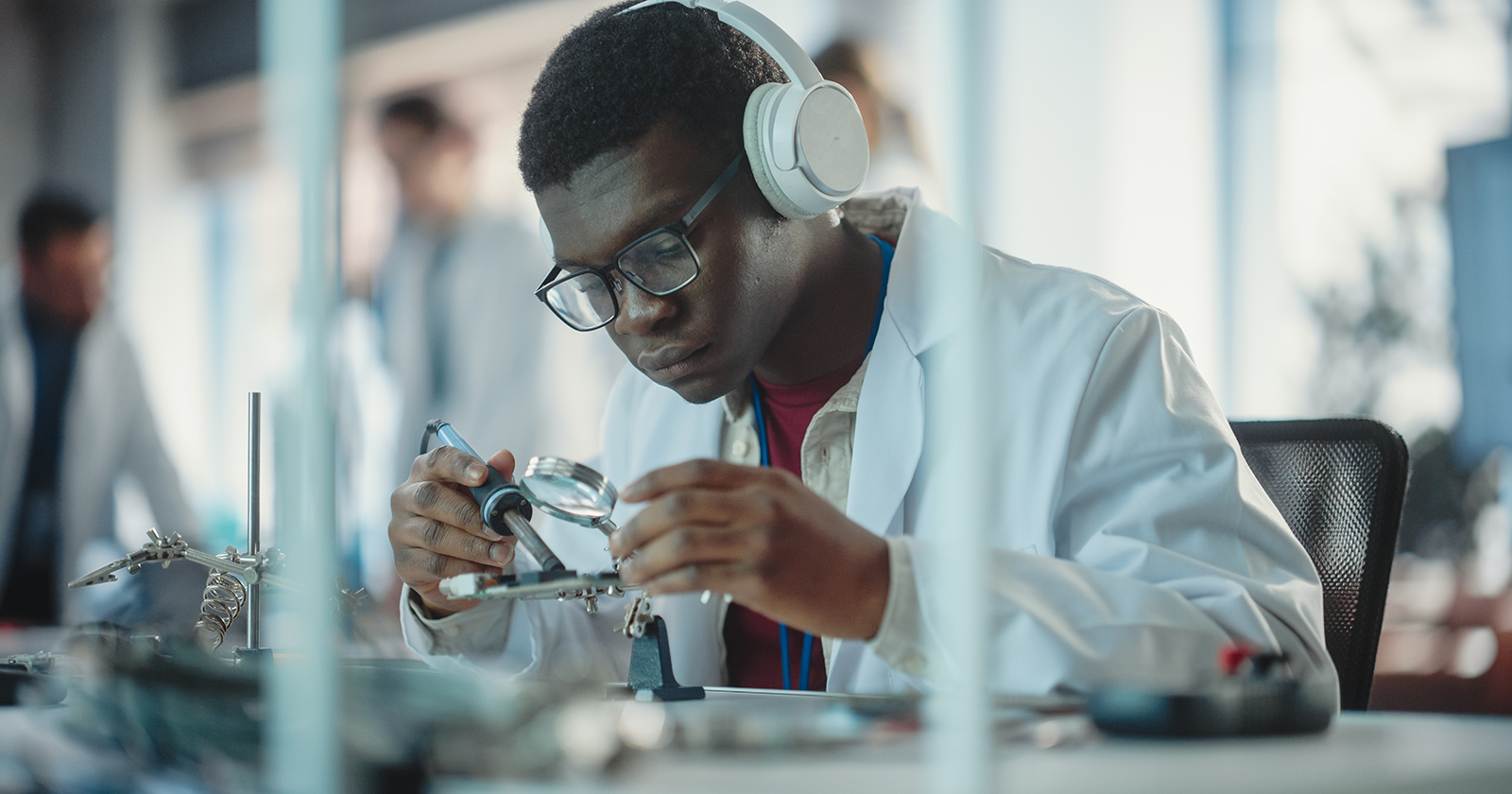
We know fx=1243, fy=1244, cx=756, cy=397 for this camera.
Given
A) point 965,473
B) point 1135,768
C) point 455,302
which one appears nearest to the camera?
point 965,473

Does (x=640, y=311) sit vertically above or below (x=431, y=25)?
below

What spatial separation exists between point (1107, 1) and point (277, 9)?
3.89 m

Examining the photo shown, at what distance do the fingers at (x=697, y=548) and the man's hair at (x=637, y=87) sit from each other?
526 millimetres

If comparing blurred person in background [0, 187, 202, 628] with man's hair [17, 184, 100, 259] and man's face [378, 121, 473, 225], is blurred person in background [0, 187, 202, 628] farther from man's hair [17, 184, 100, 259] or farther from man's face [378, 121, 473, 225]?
man's face [378, 121, 473, 225]

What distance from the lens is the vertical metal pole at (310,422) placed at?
47 cm

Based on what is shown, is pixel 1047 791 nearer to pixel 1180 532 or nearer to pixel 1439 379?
pixel 1180 532

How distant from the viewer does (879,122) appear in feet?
9.34

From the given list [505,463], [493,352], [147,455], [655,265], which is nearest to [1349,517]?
[655,265]

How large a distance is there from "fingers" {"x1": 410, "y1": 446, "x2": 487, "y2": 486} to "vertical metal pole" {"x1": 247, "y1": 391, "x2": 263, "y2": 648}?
0.14 m

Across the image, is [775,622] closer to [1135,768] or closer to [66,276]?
[1135,768]

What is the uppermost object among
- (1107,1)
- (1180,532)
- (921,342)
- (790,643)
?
(1107,1)

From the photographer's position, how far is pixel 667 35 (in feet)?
4.11

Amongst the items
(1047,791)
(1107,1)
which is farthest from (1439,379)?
(1047,791)

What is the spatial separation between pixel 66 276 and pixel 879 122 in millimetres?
2287
